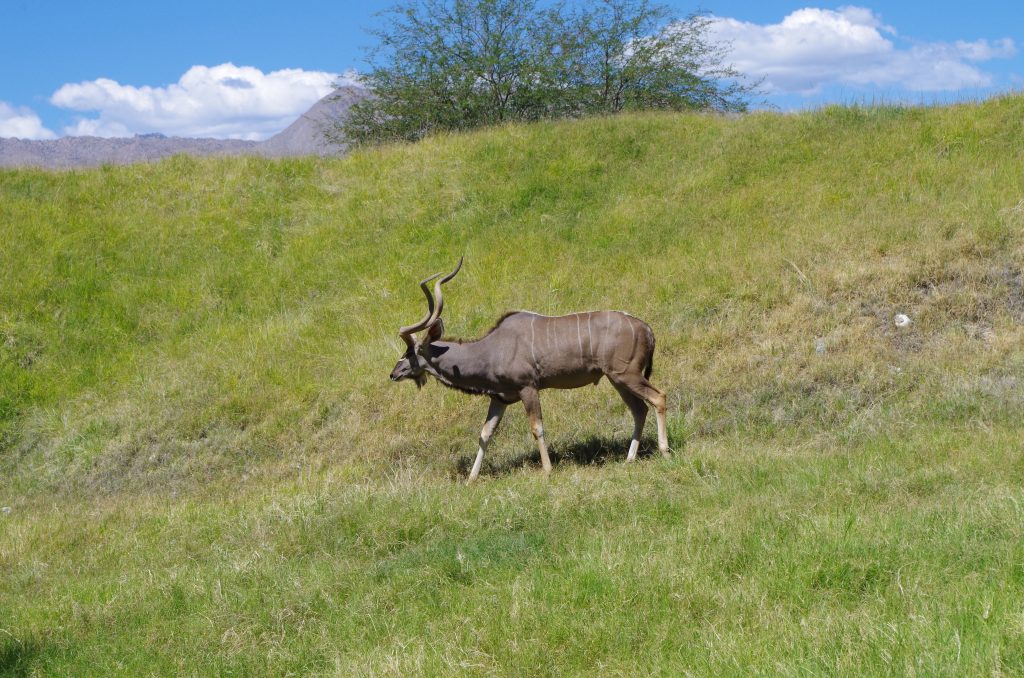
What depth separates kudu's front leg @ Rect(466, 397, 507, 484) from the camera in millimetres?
11505

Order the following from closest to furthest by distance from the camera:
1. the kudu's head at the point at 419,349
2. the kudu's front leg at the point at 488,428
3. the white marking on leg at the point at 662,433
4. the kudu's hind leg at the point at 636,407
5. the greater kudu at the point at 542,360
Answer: the white marking on leg at the point at 662,433
the greater kudu at the point at 542,360
the kudu's hind leg at the point at 636,407
the kudu's front leg at the point at 488,428
the kudu's head at the point at 419,349

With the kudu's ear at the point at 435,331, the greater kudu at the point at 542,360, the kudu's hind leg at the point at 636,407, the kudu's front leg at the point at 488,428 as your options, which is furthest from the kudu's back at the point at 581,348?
the kudu's ear at the point at 435,331

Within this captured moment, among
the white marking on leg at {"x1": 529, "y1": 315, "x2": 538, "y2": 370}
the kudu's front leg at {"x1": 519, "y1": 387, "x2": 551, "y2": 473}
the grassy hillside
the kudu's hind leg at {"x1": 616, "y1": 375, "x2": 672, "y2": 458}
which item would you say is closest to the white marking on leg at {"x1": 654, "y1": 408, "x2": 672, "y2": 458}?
the kudu's hind leg at {"x1": 616, "y1": 375, "x2": 672, "y2": 458}

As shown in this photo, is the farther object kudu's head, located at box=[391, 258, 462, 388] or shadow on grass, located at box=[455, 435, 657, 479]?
kudu's head, located at box=[391, 258, 462, 388]

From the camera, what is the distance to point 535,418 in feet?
37.2

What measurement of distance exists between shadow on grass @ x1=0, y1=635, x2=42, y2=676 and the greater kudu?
207 inches

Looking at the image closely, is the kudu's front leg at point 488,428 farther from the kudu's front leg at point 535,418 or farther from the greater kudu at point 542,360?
the kudu's front leg at point 535,418

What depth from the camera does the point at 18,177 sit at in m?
22.6

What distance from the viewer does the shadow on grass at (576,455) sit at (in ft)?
37.8

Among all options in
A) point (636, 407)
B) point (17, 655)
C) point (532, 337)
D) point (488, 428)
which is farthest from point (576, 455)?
point (17, 655)

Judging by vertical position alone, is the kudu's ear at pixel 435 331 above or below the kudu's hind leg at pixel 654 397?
above

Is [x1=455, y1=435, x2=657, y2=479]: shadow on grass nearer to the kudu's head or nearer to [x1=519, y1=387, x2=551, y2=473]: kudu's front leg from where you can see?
[x1=519, y1=387, x2=551, y2=473]: kudu's front leg

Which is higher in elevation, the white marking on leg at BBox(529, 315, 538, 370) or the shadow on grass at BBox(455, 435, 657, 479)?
the white marking on leg at BBox(529, 315, 538, 370)

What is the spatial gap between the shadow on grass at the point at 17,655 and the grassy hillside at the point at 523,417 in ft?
0.11
